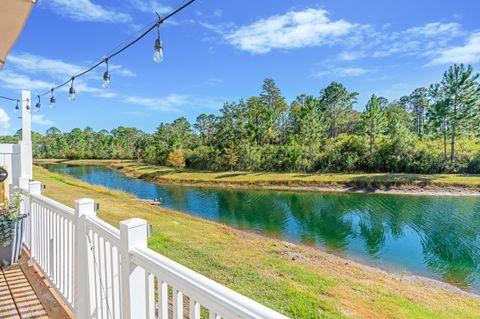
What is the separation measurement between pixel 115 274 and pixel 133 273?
29cm

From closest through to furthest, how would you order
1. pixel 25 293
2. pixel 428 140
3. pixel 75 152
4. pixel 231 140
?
pixel 25 293 < pixel 428 140 < pixel 231 140 < pixel 75 152

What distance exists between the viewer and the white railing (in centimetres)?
84

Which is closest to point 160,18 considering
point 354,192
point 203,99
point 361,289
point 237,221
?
point 361,289

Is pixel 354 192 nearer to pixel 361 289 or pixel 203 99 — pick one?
pixel 361 289

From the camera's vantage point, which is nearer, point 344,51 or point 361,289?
point 361,289

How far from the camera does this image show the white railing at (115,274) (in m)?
0.84

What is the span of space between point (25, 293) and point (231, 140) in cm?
3046

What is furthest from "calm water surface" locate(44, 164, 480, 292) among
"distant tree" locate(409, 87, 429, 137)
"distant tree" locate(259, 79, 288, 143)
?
"distant tree" locate(409, 87, 429, 137)

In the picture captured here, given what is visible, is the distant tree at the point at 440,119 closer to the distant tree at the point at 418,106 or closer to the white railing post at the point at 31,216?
the distant tree at the point at 418,106

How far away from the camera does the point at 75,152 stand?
166ft

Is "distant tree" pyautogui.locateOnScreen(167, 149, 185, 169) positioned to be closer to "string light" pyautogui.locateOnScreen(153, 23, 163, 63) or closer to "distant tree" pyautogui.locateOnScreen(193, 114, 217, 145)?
"distant tree" pyautogui.locateOnScreen(193, 114, 217, 145)

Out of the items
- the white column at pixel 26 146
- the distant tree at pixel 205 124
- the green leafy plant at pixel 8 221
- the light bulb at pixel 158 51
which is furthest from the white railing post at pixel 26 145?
the distant tree at pixel 205 124

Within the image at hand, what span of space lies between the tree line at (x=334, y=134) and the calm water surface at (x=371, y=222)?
8364mm

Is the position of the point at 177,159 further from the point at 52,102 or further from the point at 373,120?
the point at 52,102
